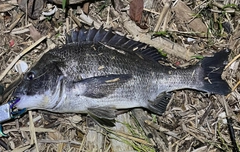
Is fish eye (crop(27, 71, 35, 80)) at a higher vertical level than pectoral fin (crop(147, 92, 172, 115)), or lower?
higher

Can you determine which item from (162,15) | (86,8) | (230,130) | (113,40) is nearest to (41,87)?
(113,40)

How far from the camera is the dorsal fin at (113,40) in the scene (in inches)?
182

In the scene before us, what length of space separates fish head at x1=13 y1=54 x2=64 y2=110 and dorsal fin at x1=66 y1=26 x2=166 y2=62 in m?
0.38

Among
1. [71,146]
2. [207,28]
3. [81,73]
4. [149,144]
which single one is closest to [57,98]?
[81,73]

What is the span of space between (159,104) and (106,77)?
2.11 ft

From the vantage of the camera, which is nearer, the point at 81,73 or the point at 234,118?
the point at 81,73

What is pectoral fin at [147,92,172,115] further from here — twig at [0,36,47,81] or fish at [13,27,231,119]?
twig at [0,36,47,81]

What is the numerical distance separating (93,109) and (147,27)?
1105 millimetres

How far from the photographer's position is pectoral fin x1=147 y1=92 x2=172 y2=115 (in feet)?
15.1

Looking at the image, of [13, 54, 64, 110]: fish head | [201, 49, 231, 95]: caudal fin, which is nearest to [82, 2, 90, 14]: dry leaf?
[13, 54, 64, 110]: fish head

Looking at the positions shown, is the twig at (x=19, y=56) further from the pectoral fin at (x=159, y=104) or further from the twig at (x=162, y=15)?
the pectoral fin at (x=159, y=104)

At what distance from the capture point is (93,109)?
176 inches

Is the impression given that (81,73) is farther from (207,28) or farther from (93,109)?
(207,28)

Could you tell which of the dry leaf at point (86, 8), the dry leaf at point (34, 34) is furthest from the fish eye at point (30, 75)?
the dry leaf at point (86, 8)
